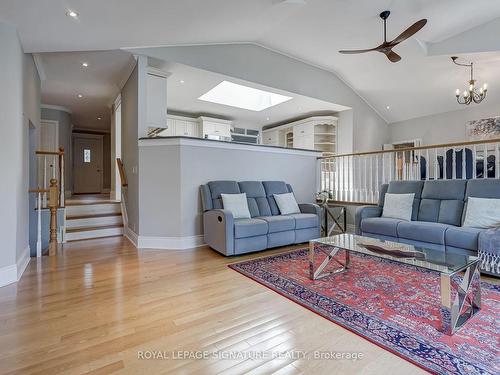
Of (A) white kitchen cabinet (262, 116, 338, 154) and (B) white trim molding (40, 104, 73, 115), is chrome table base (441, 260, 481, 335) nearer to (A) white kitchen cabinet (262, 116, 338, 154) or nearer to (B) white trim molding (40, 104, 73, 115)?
(A) white kitchen cabinet (262, 116, 338, 154)

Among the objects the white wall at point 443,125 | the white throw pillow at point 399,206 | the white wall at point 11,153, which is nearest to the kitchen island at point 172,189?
the white wall at point 11,153

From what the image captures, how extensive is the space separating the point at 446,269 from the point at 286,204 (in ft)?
8.80

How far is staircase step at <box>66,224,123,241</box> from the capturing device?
4.43 metres

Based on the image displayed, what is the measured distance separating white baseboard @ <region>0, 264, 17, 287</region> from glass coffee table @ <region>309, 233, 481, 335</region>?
9.83 feet

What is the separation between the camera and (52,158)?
6.80 metres

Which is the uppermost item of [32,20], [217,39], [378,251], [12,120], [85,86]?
[217,39]

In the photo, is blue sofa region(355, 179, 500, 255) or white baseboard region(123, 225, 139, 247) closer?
blue sofa region(355, 179, 500, 255)

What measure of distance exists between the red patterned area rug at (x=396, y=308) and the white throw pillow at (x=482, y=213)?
2.41ft

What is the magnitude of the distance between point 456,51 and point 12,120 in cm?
669

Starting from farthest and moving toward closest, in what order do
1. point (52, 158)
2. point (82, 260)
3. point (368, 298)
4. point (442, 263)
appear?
1. point (52, 158)
2. point (82, 260)
3. point (368, 298)
4. point (442, 263)

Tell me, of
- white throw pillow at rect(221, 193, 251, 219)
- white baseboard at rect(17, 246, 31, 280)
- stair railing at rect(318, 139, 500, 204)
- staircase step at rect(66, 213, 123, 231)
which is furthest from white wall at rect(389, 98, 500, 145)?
white baseboard at rect(17, 246, 31, 280)

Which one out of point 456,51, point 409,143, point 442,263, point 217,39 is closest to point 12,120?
point 217,39

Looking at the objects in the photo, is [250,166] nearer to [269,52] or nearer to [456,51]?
[269,52]

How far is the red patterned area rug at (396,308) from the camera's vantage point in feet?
4.95
